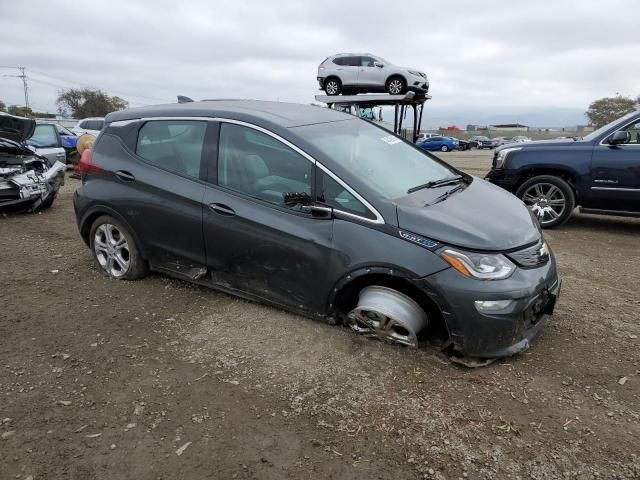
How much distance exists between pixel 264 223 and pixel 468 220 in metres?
1.42

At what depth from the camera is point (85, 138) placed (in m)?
11.8

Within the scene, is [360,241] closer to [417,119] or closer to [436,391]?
[436,391]

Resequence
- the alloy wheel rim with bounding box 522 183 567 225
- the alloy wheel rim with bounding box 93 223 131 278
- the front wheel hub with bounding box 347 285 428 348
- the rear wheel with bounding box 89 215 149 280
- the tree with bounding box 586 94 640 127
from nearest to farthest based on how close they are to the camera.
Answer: the front wheel hub with bounding box 347 285 428 348
the rear wheel with bounding box 89 215 149 280
the alloy wheel rim with bounding box 93 223 131 278
the alloy wheel rim with bounding box 522 183 567 225
the tree with bounding box 586 94 640 127

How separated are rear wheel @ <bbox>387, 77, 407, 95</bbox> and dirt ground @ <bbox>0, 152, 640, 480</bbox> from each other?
13896 mm

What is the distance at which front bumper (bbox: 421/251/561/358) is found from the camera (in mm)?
2891

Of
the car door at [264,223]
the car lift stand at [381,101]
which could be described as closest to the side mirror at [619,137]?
the car door at [264,223]

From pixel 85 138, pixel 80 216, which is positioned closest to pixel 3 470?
pixel 80 216

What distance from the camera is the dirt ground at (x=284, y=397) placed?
7.63 feet

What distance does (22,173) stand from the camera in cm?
764

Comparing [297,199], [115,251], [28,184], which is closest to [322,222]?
[297,199]

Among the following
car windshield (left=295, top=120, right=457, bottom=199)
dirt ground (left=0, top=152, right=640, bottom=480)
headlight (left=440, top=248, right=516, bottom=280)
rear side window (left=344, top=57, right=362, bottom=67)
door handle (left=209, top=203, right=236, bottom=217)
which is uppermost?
rear side window (left=344, top=57, right=362, bottom=67)

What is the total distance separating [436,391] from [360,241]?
1030 mm

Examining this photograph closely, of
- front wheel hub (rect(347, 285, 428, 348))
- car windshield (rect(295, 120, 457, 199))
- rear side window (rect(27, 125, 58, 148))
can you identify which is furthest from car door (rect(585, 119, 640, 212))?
rear side window (rect(27, 125, 58, 148))

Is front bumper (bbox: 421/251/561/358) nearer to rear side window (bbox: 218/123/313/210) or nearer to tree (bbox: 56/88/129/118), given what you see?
rear side window (bbox: 218/123/313/210)
